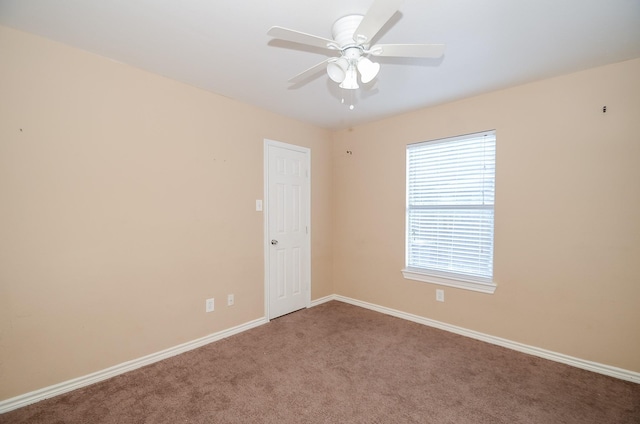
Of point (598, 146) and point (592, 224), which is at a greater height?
point (598, 146)

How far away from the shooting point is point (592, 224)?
91.1 inches

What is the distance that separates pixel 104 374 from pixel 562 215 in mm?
4028

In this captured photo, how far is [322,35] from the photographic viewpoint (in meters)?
1.87

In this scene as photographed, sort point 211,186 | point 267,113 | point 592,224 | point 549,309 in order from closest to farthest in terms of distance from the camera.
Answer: point 592,224, point 549,309, point 211,186, point 267,113

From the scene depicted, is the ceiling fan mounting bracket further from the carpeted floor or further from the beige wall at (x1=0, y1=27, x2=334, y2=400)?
the carpeted floor

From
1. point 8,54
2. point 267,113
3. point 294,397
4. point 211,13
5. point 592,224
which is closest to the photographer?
point 211,13

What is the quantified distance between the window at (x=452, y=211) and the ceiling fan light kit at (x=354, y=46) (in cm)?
170

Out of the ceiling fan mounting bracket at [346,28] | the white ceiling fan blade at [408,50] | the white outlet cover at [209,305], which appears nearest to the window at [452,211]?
the white ceiling fan blade at [408,50]

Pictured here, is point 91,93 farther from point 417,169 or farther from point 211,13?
point 417,169

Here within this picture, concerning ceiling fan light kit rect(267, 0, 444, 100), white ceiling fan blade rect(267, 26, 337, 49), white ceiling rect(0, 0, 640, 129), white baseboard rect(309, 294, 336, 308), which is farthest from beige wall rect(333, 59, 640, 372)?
white ceiling fan blade rect(267, 26, 337, 49)

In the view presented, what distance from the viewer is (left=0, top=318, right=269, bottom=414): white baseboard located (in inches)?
73.6

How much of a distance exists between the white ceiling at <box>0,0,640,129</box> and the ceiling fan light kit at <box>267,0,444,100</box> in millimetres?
107

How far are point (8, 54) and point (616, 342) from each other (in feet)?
16.1

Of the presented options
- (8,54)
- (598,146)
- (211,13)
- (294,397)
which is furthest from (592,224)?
(8,54)
